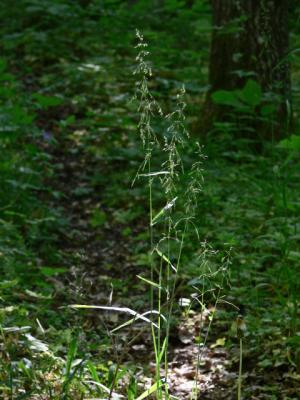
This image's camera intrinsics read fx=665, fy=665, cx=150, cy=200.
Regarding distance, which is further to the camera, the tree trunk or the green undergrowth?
the tree trunk

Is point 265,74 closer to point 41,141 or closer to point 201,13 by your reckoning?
point 41,141

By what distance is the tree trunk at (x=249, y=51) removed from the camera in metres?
6.16

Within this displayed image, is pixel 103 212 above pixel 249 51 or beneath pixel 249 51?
beneath

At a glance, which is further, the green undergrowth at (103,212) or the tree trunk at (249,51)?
the tree trunk at (249,51)

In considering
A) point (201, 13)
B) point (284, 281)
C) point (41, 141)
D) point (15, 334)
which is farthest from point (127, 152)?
point (201, 13)

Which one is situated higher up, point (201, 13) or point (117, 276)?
point (201, 13)

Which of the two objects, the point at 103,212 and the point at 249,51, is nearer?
the point at 103,212

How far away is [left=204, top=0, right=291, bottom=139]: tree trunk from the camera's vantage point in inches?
242

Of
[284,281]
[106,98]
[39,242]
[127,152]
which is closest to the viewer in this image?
[284,281]

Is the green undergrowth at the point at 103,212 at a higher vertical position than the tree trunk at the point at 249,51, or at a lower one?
lower

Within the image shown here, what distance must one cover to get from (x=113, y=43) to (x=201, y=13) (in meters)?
1.50

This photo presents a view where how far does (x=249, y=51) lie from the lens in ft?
21.1

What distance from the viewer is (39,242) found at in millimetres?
5320

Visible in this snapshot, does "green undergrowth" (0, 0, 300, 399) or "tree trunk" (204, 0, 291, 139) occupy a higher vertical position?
"tree trunk" (204, 0, 291, 139)
